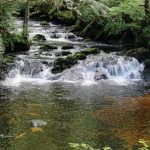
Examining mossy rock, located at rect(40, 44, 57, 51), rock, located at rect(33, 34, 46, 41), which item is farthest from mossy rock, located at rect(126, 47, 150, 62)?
rock, located at rect(33, 34, 46, 41)

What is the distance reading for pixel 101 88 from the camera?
2461cm

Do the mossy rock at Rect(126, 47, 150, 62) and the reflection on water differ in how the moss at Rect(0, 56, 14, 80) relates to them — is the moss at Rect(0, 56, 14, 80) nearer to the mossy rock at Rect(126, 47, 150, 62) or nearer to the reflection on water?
the reflection on water

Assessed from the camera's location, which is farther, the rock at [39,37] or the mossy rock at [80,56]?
the rock at [39,37]

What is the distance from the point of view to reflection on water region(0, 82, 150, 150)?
16.2 m

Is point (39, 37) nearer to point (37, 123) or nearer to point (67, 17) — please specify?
point (67, 17)

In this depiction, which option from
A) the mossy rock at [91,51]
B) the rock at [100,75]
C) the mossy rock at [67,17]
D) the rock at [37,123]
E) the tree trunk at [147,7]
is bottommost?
the rock at [37,123]

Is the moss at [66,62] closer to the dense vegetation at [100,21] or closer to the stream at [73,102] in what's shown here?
the stream at [73,102]

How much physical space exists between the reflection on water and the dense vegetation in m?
5.49

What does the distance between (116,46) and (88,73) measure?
6695 millimetres

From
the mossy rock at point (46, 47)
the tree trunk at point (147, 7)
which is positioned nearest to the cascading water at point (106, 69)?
the mossy rock at point (46, 47)

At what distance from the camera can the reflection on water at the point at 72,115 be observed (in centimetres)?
1617

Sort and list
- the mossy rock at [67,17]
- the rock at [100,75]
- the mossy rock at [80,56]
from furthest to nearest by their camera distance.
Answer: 1. the mossy rock at [67,17]
2. the mossy rock at [80,56]
3. the rock at [100,75]

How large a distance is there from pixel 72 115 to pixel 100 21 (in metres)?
17.9

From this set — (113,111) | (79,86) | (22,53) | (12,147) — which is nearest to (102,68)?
(79,86)
